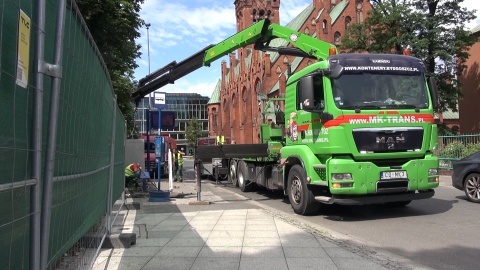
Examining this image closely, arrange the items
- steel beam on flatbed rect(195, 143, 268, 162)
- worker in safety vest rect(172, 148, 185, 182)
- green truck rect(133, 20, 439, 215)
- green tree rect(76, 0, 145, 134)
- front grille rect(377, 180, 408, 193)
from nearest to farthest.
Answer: green truck rect(133, 20, 439, 215)
front grille rect(377, 180, 408, 193)
steel beam on flatbed rect(195, 143, 268, 162)
green tree rect(76, 0, 145, 134)
worker in safety vest rect(172, 148, 185, 182)

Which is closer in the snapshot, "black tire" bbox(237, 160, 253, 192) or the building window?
"black tire" bbox(237, 160, 253, 192)

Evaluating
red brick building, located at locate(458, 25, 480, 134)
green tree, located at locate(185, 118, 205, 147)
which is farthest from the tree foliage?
green tree, located at locate(185, 118, 205, 147)

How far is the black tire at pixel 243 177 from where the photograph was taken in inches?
610

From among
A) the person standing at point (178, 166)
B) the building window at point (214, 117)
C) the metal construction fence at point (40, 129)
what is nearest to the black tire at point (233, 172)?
the person standing at point (178, 166)

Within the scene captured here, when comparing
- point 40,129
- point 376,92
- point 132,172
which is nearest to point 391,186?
point 376,92

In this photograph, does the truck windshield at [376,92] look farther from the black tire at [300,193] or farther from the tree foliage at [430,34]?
the tree foliage at [430,34]

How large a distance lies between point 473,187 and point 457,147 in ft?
32.9

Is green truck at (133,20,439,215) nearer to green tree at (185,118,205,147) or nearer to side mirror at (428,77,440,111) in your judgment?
side mirror at (428,77,440,111)

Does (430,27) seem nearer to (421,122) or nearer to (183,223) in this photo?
(421,122)

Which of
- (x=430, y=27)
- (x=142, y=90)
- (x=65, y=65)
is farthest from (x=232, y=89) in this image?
(x=65, y=65)

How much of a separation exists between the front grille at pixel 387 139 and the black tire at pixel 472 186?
330 centimetres

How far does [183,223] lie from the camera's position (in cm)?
857

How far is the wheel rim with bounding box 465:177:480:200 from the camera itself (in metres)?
10.8

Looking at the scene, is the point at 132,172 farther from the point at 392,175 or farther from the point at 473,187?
the point at 473,187
